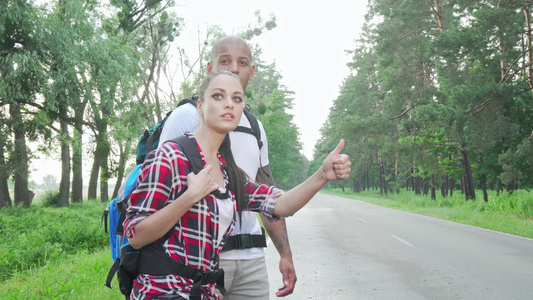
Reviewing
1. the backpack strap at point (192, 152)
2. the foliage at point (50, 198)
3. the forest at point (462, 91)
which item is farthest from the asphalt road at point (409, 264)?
the foliage at point (50, 198)

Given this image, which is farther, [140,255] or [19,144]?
[19,144]

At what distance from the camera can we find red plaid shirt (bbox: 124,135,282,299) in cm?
173

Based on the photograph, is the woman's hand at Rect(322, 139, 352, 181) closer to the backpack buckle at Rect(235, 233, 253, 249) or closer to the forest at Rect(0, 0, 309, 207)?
the backpack buckle at Rect(235, 233, 253, 249)

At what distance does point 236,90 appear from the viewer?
81.4 inches

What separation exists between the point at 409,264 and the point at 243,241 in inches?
286

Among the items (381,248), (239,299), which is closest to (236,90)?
(239,299)

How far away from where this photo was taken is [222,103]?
2.04 meters

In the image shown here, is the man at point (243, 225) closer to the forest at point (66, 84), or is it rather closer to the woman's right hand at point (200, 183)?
the woman's right hand at point (200, 183)

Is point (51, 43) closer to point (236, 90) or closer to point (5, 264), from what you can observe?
point (5, 264)

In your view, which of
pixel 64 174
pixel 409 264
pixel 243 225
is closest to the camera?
pixel 243 225

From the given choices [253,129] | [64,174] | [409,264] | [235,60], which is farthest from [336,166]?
[64,174]

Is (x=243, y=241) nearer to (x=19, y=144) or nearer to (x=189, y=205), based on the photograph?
(x=189, y=205)

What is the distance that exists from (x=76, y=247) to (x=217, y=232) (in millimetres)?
10690

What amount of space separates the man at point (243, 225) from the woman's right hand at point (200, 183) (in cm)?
46
